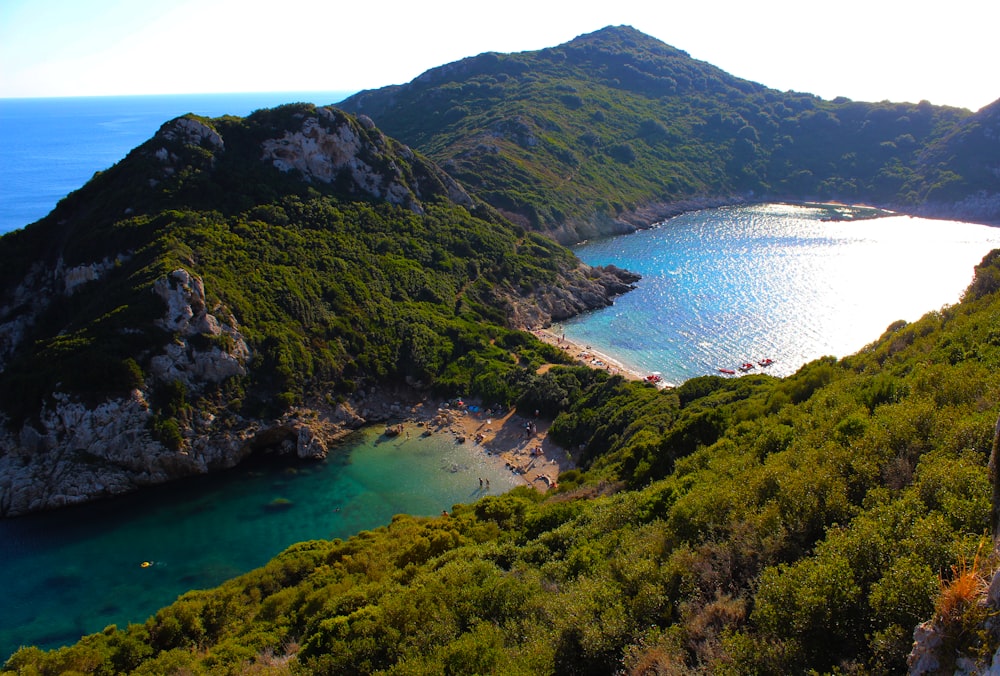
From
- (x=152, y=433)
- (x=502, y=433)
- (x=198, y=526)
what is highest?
(x=152, y=433)

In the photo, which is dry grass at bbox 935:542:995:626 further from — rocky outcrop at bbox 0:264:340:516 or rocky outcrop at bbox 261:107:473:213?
rocky outcrop at bbox 261:107:473:213

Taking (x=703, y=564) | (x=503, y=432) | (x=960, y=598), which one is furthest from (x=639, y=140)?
(x=960, y=598)

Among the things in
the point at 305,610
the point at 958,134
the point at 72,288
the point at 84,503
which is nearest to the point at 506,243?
the point at 72,288

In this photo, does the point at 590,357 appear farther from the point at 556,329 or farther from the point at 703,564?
the point at 703,564

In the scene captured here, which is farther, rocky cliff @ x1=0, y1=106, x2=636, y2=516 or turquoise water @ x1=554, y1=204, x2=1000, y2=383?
turquoise water @ x1=554, y1=204, x2=1000, y2=383

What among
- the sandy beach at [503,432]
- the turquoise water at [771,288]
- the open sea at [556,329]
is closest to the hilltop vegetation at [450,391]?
the sandy beach at [503,432]

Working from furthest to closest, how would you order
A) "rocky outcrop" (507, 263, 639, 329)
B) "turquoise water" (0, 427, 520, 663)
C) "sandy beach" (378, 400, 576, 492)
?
"rocky outcrop" (507, 263, 639, 329) < "sandy beach" (378, 400, 576, 492) < "turquoise water" (0, 427, 520, 663)

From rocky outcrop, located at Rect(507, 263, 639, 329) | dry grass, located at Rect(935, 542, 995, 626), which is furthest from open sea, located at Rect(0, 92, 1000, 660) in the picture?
dry grass, located at Rect(935, 542, 995, 626)
